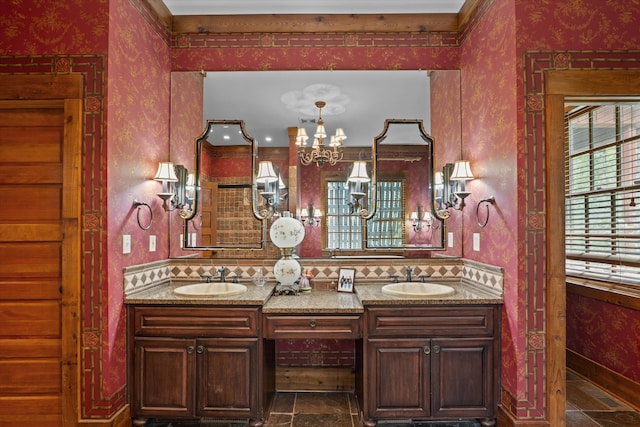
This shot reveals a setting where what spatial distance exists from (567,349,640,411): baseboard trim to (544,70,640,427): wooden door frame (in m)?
1.01

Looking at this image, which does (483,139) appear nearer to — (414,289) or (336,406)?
(414,289)

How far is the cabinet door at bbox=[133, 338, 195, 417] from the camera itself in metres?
2.27

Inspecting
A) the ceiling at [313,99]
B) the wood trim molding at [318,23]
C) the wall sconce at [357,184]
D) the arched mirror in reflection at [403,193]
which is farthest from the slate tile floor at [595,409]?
the wood trim molding at [318,23]

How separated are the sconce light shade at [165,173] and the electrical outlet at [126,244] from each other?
1.64 feet

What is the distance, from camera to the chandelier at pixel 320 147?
116 inches

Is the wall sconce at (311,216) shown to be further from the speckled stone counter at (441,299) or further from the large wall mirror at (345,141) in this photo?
the speckled stone counter at (441,299)

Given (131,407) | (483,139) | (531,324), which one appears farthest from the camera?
(483,139)

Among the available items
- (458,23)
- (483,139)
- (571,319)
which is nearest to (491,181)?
(483,139)

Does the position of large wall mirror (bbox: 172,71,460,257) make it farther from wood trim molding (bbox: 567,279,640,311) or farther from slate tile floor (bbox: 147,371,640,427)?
wood trim molding (bbox: 567,279,640,311)

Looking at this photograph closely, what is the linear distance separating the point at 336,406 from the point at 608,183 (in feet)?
9.74

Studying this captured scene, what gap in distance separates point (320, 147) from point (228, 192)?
2.78ft

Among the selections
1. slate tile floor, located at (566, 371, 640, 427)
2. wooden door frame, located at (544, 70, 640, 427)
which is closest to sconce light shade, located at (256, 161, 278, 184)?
wooden door frame, located at (544, 70, 640, 427)

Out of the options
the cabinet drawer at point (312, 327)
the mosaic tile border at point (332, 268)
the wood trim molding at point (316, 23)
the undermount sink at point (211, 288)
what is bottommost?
the cabinet drawer at point (312, 327)

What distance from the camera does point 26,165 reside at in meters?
2.21
